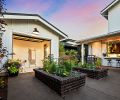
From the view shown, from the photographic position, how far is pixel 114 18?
1298cm

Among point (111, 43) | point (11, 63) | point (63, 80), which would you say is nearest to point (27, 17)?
point (11, 63)

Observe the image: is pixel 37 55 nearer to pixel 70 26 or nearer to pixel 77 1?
pixel 77 1

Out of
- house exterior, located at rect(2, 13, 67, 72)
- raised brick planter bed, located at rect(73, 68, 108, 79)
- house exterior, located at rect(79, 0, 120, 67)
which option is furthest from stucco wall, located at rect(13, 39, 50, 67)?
raised brick planter bed, located at rect(73, 68, 108, 79)

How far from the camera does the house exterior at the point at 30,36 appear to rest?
26.9 feet

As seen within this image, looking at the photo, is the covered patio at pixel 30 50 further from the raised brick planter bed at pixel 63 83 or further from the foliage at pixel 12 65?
the raised brick planter bed at pixel 63 83

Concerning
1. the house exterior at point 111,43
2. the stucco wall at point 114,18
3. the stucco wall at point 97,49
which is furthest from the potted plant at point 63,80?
the stucco wall at point 97,49

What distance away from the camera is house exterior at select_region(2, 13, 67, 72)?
26.9ft

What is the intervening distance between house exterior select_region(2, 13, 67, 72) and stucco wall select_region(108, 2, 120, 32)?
16.2ft

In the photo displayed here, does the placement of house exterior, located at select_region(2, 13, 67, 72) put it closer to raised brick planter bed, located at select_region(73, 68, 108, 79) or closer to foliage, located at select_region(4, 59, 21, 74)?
foliage, located at select_region(4, 59, 21, 74)

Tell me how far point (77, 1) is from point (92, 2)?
1618 millimetres

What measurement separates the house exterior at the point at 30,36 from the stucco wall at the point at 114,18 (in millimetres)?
4937

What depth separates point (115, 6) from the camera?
12859 mm

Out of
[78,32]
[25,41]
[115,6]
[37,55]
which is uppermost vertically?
[115,6]

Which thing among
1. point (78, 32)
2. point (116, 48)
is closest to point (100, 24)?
point (78, 32)
